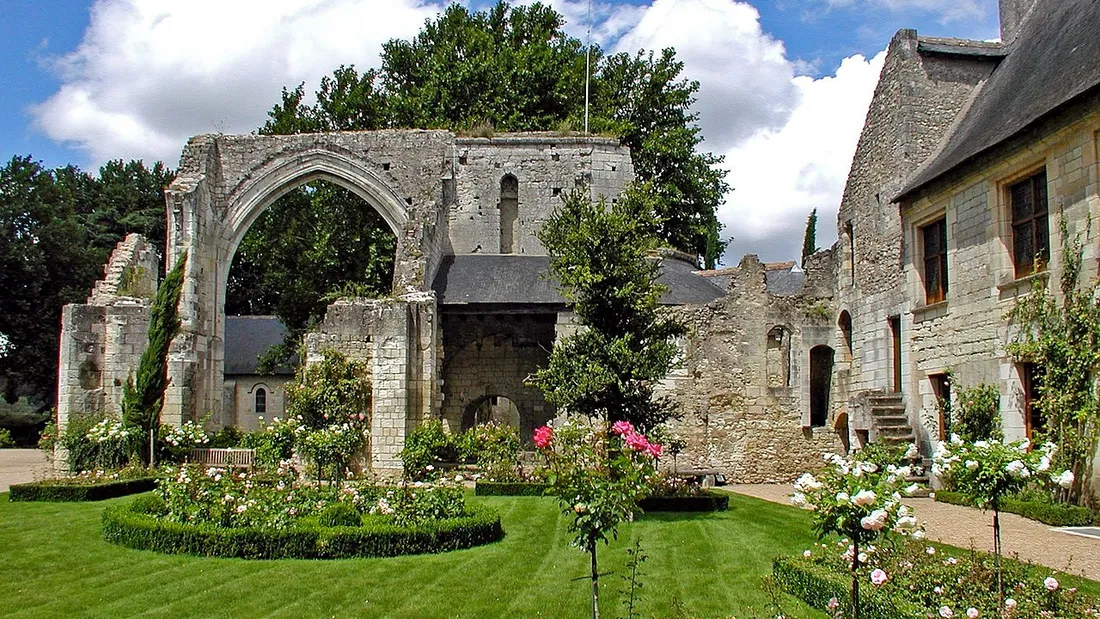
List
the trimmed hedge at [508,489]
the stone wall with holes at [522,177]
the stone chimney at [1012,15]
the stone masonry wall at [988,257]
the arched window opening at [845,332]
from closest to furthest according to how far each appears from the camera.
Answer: the stone masonry wall at [988,257] < the trimmed hedge at [508,489] < the stone chimney at [1012,15] < the arched window opening at [845,332] < the stone wall with holes at [522,177]

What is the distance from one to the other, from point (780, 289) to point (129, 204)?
2616cm

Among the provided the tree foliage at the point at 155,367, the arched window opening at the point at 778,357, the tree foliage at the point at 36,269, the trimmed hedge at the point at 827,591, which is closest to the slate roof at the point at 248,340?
the tree foliage at the point at 36,269

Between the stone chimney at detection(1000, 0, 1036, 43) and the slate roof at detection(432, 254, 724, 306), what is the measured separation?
7580 mm

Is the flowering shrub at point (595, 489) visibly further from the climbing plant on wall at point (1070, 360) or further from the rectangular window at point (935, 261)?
the rectangular window at point (935, 261)

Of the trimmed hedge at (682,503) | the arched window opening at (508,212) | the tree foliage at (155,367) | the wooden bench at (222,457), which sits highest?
the arched window opening at (508,212)

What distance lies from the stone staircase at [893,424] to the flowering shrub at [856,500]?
33.0 ft

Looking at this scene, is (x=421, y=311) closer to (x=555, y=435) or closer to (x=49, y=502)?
(x=49, y=502)

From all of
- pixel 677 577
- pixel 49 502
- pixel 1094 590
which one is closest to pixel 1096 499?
pixel 1094 590

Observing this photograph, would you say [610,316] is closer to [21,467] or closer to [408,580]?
[408,580]

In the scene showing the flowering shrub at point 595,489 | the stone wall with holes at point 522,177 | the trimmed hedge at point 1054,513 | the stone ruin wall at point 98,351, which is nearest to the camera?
the flowering shrub at point 595,489

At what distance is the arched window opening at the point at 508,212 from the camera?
22953mm

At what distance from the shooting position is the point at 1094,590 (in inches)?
260

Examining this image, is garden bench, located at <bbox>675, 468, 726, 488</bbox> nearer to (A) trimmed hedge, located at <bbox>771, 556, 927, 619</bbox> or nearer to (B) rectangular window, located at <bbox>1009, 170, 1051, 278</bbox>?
(B) rectangular window, located at <bbox>1009, 170, 1051, 278</bbox>

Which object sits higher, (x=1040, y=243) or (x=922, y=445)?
(x=1040, y=243)
